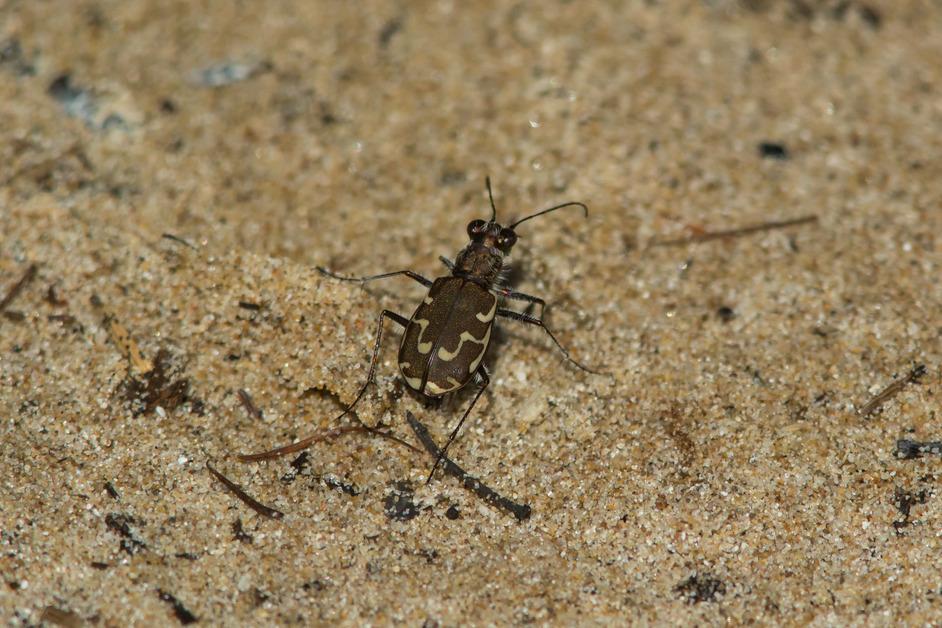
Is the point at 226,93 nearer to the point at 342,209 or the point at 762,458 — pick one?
the point at 342,209

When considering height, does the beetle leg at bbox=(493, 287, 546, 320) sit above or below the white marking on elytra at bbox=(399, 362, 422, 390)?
below

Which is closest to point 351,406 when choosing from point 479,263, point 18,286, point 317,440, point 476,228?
point 317,440

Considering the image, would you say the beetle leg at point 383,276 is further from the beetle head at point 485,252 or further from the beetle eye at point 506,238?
the beetle eye at point 506,238

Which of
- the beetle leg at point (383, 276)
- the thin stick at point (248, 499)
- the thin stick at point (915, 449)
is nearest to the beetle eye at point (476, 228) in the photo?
the beetle leg at point (383, 276)

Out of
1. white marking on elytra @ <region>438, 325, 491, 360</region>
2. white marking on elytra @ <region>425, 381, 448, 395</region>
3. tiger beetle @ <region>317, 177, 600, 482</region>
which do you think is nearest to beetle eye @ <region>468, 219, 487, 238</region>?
tiger beetle @ <region>317, 177, 600, 482</region>

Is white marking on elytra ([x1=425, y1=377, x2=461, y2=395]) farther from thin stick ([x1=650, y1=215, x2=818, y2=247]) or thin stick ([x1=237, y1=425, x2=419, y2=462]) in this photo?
thin stick ([x1=650, y1=215, x2=818, y2=247])

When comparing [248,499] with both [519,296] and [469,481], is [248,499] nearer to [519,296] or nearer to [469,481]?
[469,481]
